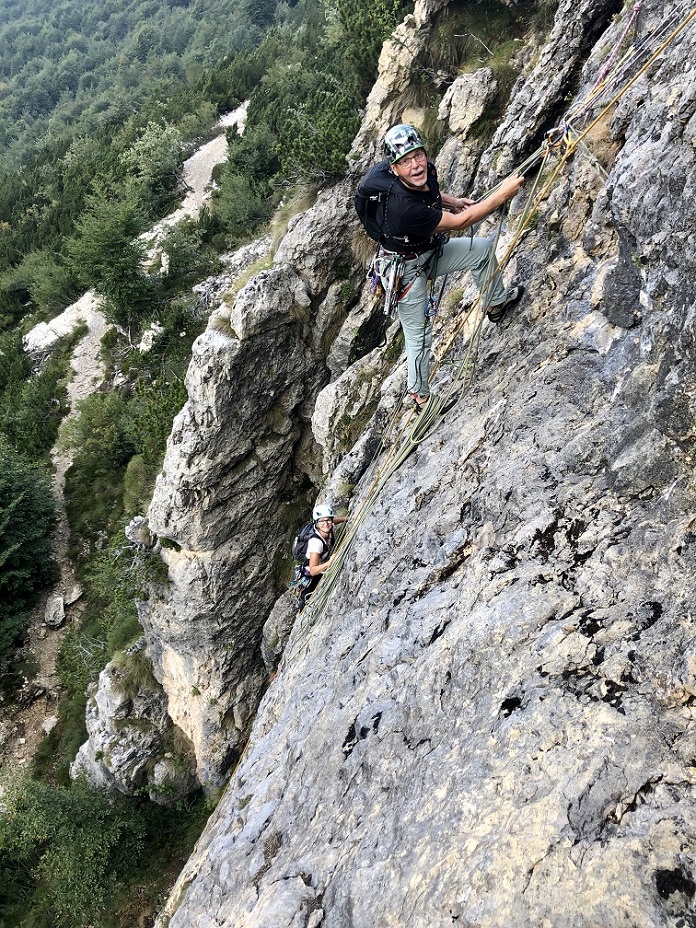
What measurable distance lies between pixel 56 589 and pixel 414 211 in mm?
20904

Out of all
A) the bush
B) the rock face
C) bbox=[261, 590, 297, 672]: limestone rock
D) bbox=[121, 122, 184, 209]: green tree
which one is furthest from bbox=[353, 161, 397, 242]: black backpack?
bbox=[121, 122, 184, 209]: green tree

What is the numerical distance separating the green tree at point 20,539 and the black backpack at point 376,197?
18880 millimetres

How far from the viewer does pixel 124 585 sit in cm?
1378

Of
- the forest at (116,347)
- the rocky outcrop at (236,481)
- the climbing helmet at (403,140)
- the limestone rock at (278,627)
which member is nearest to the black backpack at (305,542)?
the limestone rock at (278,627)

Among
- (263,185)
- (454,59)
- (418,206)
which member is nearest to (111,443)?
(263,185)

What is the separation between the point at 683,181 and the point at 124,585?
44.6ft

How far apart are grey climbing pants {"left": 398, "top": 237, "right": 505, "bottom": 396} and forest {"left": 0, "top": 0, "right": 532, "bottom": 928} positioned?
22.8 feet

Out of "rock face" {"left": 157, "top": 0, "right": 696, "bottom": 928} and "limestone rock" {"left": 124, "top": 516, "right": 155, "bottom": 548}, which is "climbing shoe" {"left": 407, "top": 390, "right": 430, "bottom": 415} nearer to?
"rock face" {"left": 157, "top": 0, "right": 696, "bottom": 928}

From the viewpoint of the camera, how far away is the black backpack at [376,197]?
4914 mm

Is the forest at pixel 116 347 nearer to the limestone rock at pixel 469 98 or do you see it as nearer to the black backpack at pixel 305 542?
the limestone rock at pixel 469 98

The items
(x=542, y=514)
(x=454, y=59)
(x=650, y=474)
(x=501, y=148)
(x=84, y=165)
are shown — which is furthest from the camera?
(x=84, y=165)

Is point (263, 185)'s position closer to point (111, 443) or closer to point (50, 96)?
point (111, 443)

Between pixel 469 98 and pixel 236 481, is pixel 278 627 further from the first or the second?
pixel 469 98

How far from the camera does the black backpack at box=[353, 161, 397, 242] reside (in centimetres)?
491
